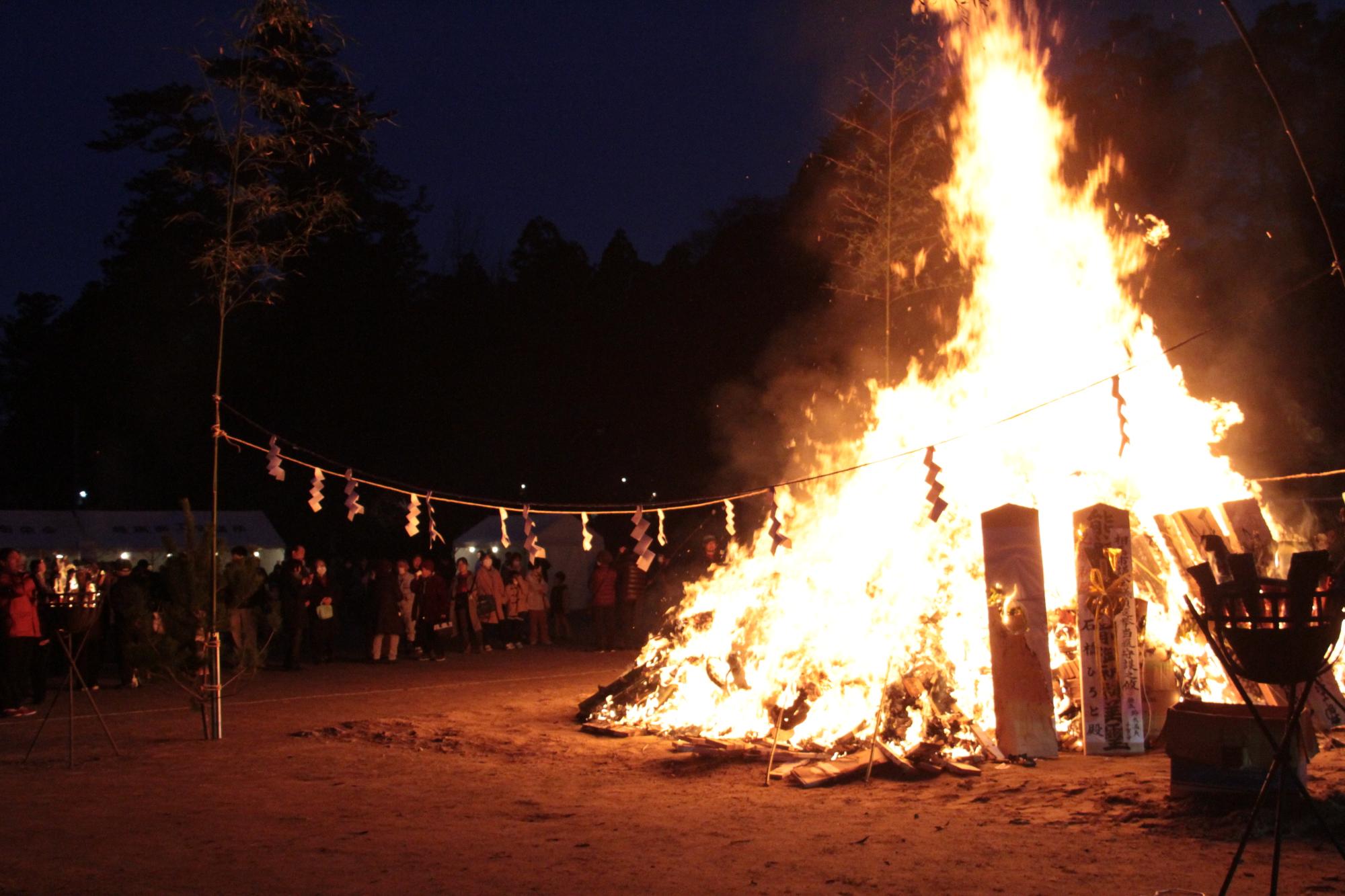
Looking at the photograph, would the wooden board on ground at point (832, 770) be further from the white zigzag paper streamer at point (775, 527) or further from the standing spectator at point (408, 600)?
the standing spectator at point (408, 600)

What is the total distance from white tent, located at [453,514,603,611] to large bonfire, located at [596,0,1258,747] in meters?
12.4

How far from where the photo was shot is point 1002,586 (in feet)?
32.5

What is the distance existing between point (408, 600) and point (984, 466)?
417 inches

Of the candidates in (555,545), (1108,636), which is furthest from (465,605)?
(1108,636)

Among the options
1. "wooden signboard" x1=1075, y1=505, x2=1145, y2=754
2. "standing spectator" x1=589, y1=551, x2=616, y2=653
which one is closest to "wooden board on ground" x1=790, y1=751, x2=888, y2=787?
"wooden signboard" x1=1075, y1=505, x2=1145, y2=754

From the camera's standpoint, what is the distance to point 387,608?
17750 millimetres

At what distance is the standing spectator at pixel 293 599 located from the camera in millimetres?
16688

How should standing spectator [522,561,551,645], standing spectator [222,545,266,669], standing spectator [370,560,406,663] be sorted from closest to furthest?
1. standing spectator [222,545,266,669]
2. standing spectator [370,560,406,663]
3. standing spectator [522,561,551,645]

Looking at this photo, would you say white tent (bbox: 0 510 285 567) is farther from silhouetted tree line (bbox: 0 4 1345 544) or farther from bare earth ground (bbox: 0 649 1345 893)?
bare earth ground (bbox: 0 649 1345 893)

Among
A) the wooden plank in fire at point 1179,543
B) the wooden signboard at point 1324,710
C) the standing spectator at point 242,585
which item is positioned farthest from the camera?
the standing spectator at point 242,585

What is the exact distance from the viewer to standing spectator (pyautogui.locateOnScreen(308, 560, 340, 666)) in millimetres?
17328

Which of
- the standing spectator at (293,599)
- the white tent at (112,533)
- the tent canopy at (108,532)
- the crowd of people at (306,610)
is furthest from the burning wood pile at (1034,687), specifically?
the tent canopy at (108,532)

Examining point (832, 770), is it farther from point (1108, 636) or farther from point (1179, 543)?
point (1179, 543)

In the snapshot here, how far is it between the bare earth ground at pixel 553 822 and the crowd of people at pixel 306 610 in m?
1.51
